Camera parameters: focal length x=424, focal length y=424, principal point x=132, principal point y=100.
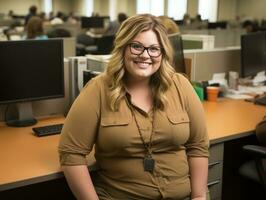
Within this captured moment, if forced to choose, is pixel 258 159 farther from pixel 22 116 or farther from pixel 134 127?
pixel 22 116

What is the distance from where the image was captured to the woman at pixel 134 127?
5.31ft

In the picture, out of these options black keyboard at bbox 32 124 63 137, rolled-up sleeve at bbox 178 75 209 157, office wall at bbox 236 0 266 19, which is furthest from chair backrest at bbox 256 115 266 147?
office wall at bbox 236 0 266 19

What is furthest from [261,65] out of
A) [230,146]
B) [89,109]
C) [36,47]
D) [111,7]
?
[111,7]

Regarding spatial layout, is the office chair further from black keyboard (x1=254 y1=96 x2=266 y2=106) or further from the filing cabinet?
black keyboard (x1=254 y1=96 x2=266 y2=106)

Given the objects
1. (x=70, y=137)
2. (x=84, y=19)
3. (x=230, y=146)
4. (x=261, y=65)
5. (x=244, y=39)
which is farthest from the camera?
(x=84, y=19)

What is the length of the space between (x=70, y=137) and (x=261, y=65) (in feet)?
7.21

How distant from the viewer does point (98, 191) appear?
5.55ft

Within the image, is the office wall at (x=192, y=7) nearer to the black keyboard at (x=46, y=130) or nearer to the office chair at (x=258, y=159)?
the office chair at (x=258, y=159)

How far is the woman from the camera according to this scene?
5.31 ft

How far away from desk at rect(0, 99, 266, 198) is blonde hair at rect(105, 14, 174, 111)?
1.09ft

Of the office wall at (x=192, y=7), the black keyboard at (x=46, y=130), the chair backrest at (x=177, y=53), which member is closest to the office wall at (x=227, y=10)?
the office wall at (x=192, y=7)

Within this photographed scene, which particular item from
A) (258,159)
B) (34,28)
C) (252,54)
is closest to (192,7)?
(34,28)

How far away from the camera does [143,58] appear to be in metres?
1.67

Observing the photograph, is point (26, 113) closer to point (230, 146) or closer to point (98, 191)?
point (98, 191)
